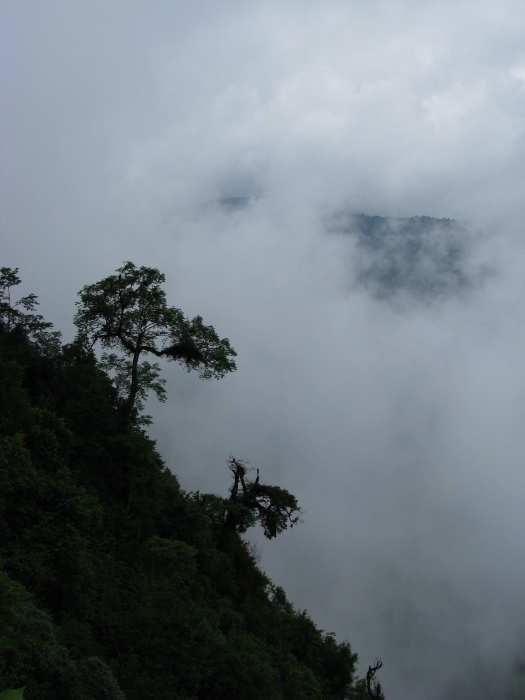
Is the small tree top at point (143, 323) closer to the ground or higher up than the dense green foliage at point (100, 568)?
higher up

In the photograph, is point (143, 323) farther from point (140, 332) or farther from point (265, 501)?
point (265, 501)

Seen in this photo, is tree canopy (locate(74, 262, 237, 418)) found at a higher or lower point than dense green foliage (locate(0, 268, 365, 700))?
higher

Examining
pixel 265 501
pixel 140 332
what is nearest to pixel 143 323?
pixel 140 332

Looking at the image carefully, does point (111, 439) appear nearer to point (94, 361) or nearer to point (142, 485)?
point (142, 485)

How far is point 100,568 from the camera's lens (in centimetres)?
1978

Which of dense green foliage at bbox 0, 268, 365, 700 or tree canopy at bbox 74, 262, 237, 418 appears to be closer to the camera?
dense green foliage at bbox 0, 268, 365, 700

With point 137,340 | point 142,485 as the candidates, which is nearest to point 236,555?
point 142,485

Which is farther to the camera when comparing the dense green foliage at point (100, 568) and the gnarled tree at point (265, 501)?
the gnarled tree at point (265, 501)

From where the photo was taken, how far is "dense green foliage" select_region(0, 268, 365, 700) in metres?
13.1

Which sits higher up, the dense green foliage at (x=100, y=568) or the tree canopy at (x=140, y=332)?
the tree canopy at (x=140, y=332)

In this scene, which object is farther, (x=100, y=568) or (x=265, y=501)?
(x=265, y=501)

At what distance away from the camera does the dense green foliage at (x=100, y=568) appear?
517 inches

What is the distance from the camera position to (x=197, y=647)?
56.4 ft

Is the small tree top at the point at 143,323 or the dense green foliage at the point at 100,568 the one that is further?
the small tree top at the point at 143,323
